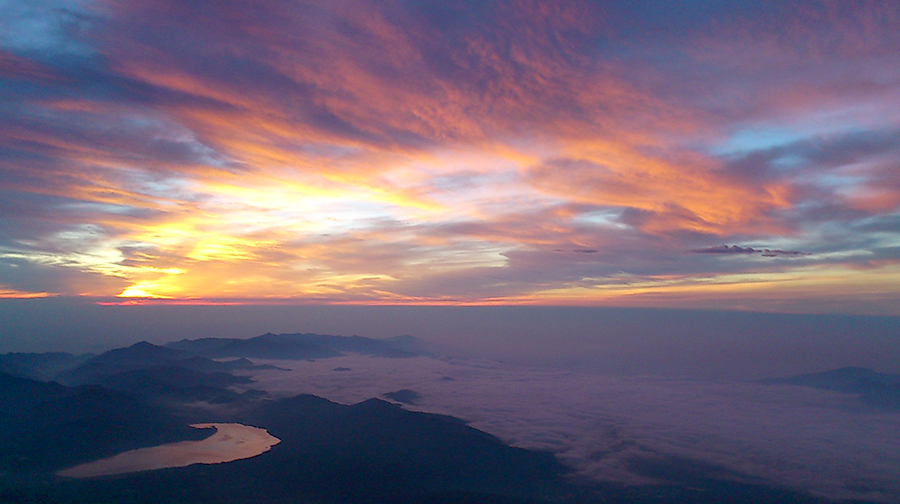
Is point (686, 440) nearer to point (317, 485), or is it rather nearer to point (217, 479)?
point (317, 485)

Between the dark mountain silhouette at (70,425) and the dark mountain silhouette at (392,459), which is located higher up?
the dark mountain silhouette at (70,425)

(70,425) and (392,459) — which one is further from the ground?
(70,425)

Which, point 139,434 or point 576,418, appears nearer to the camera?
point 139,434

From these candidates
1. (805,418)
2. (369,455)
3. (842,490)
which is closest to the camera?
(842,490)

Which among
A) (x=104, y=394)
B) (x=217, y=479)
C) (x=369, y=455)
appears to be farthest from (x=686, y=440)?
(x=104, y=394)

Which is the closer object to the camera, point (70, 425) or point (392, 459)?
point (392, 459)

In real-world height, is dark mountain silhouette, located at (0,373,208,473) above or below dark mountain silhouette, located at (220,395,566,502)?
above

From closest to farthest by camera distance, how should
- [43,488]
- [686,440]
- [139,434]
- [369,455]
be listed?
1. [43,488]
2. [369,455]
3. [139,434]
4. [686,440]

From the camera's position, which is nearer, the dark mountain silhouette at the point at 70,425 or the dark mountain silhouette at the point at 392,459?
the dark mountain silhouette at the point at 392,459

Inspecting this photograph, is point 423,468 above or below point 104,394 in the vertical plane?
below

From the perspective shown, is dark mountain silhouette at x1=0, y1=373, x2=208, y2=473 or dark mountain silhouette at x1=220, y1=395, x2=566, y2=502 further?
dark mountain silhouette at x1=0, y1=373, x2=208, y2=473
